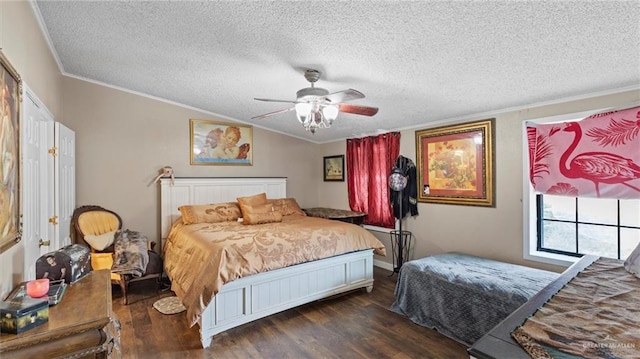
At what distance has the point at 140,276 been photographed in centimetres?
363

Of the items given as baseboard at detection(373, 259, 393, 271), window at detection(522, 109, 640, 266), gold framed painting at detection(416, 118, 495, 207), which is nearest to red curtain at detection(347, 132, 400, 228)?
gold framed painting at detection(416, 118, 495, 207)

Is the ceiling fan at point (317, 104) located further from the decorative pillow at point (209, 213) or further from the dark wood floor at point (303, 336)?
the decorative pillow at point (209, 213)

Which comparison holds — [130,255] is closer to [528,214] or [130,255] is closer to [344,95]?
[344,95]

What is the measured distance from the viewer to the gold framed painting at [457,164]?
3.50 m

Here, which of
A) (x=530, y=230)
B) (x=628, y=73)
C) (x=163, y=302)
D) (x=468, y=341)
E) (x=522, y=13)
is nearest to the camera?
(x=522, y=13)

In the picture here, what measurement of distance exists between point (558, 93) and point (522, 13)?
5.04 feet

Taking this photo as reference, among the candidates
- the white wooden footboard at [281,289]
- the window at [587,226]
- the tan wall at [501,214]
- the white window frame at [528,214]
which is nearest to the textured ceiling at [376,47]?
the tan wall at [501,214]

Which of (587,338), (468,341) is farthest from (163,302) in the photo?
(587,338)

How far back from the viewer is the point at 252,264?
281 centimetres

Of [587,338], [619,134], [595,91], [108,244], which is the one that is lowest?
[108,244]

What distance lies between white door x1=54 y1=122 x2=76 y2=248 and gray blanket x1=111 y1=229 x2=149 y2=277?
0.51m

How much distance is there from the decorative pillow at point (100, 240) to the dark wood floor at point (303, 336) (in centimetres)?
70

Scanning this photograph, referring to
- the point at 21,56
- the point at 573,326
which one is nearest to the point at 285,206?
the point at 21,56

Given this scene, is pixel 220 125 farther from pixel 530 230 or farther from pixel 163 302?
pixel 530 230
